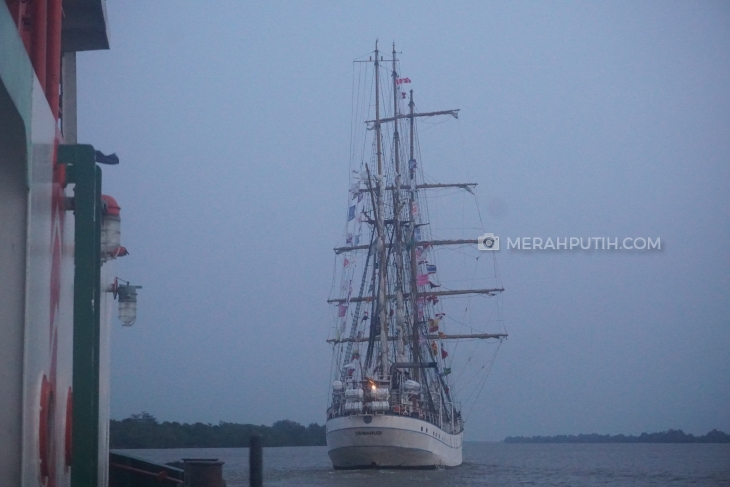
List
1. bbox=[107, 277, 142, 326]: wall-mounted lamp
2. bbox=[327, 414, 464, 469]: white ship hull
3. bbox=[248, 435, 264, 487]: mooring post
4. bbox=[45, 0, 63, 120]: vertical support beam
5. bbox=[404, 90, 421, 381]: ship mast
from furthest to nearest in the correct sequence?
bbox=[404, 90, 421, 381]: ship mast
bbox=[327, 414, 464, 469]: white ship hull
bbox=[248, 435, 264, 487]: mooring post
bbox=[107, 277, 142, 326]: wall-mounted lamp
bbox=[45, 0, 63, 120]: vertical support beam

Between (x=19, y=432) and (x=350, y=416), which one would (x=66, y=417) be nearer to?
(x=19, y=432)

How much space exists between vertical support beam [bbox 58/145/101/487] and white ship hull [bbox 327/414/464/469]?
3318 centimetres

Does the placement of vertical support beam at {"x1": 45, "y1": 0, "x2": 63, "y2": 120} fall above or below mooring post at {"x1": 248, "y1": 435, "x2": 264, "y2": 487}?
above

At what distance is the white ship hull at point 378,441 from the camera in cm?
3638

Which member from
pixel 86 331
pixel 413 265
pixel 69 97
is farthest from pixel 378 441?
pixel 86 331

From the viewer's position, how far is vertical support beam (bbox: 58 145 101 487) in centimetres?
371

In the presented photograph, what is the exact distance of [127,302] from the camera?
7.21 metres

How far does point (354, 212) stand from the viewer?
150ft

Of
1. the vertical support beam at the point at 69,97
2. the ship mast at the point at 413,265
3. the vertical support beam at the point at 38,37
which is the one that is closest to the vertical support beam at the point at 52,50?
the vertical support beam at the point at 38,37

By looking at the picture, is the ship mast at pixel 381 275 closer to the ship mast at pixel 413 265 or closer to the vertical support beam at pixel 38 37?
the ship mast at pixel 413 265

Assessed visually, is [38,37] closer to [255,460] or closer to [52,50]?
[52,50]

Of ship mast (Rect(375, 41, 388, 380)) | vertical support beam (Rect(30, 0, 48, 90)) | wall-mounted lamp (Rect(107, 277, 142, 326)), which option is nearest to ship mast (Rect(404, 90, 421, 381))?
ship mast (Rect(375, 41, 388, 380))

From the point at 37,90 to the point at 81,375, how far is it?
46.9 inches

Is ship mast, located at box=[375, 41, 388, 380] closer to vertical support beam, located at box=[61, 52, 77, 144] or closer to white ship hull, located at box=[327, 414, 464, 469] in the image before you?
white ship hull, located at box=[327, 414, 464, 469]
